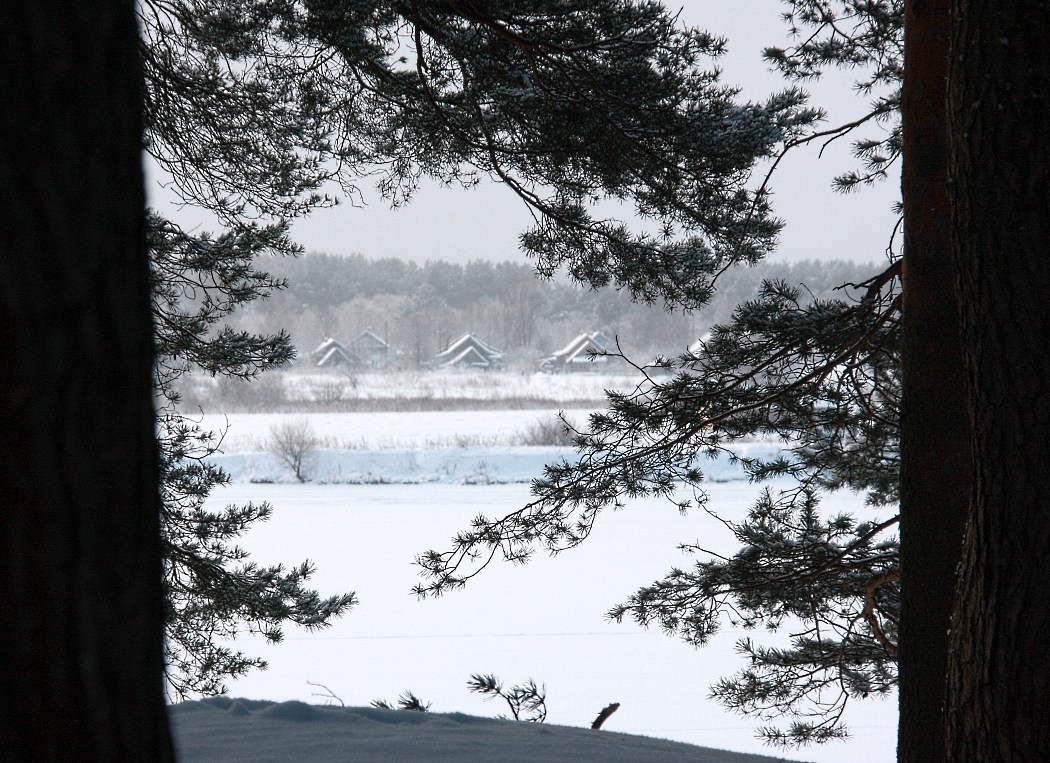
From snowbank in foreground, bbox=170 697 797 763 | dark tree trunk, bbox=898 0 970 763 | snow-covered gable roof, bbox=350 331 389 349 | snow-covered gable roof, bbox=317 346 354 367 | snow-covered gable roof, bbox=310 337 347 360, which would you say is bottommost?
snowbank in foreground, bbox=170 697 797 763

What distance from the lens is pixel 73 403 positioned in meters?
0.85

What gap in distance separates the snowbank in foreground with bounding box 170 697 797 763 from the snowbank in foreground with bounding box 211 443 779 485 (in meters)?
16.7

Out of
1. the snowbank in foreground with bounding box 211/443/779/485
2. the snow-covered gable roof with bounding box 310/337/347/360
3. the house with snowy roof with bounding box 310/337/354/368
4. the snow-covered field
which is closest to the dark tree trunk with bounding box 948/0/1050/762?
the snow-covered field

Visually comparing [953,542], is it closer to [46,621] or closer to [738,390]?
[738,390]

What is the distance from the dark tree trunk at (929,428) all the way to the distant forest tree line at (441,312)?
57.5 feet

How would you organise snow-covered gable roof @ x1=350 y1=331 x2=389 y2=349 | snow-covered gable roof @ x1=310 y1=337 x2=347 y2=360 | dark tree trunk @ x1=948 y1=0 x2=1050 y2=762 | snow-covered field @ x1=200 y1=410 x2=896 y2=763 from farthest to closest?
snow-covered gable roof @ x1=350 y1=331 x2=389 y2=349 → snow-covered gable roof @ x1=310 y1=337 x2=347 y2=360 → snow-covered field @ x1=200 y1=410 x2=896 y2=763 → dark tree trunk @ x1=948 y1=0 x2=1050 y2=762

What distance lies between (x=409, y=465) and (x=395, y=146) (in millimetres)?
17144

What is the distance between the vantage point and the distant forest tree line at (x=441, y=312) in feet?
95.5

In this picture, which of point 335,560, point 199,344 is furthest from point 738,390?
point 335,560

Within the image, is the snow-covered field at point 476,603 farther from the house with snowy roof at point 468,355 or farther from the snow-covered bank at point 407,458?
the house with snowy roof at point 468,355

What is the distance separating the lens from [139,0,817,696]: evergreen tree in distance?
3953mm

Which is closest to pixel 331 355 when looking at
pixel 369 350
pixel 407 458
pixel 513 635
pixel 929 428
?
pixel 369 350

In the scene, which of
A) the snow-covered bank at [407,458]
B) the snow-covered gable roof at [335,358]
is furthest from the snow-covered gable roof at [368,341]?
the snow-covered bank at [407,458]

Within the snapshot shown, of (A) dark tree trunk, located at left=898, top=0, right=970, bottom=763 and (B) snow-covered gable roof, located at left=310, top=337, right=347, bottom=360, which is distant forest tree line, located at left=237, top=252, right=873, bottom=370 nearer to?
(B) snow-covered gable roof, located at left=310, top=337, right=347, bottom=360
